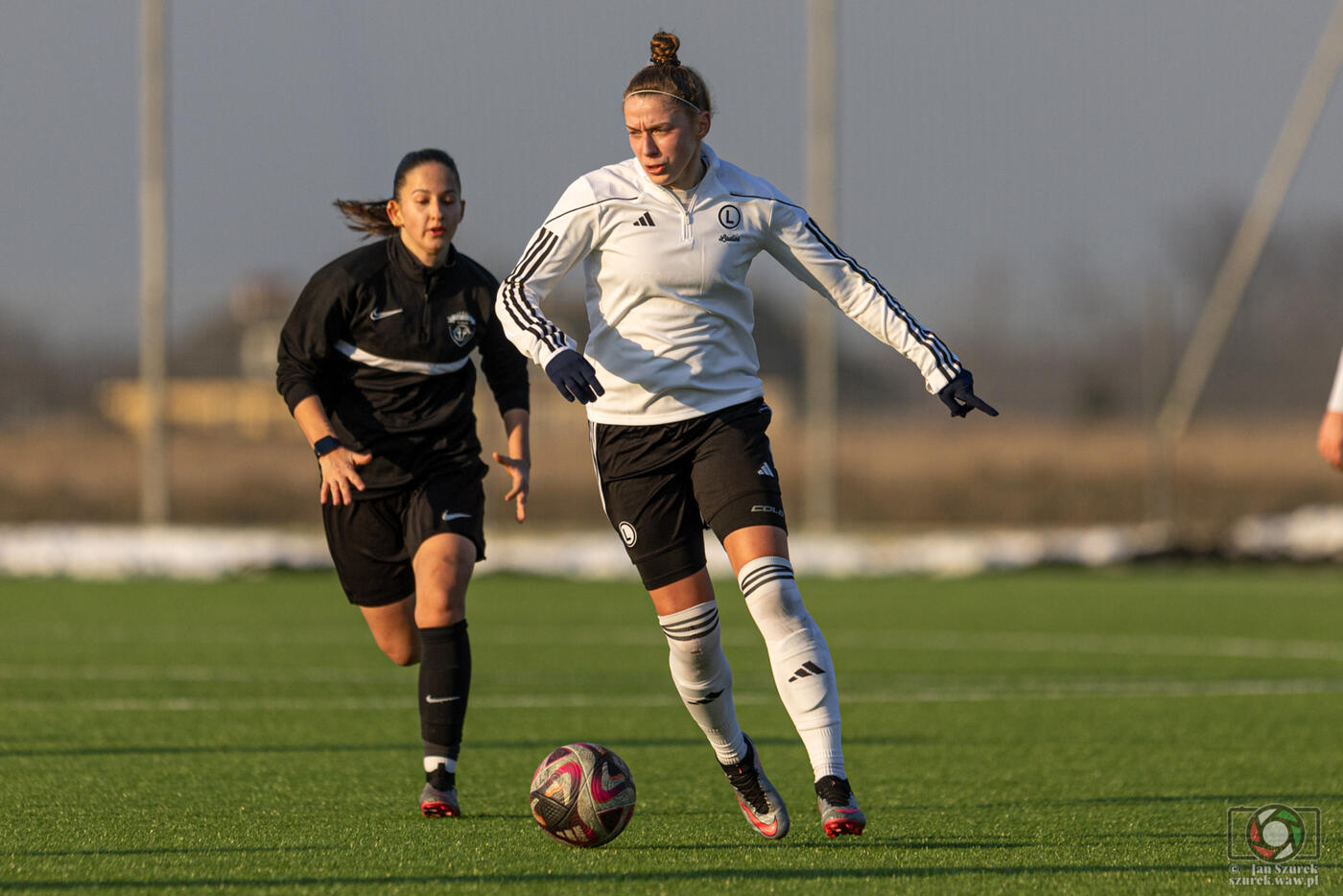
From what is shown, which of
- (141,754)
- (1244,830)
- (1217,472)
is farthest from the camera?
(1217,472)

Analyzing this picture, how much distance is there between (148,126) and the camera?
866 inches

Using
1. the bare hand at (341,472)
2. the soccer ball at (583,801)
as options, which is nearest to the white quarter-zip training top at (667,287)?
the bare hand at (341,472)

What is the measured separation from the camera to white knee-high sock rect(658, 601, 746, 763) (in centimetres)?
536

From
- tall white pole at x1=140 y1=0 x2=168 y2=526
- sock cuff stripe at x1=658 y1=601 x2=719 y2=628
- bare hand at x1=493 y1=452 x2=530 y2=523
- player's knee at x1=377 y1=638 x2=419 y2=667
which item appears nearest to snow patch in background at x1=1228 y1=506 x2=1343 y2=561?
tall white pole at x1=140 y1=0 x2=168 y2=526

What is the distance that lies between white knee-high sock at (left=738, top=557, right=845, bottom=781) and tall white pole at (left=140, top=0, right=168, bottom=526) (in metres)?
17.7

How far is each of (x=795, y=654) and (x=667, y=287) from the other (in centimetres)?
109

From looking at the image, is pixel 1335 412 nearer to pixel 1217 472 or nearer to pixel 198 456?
pixel 1217 472

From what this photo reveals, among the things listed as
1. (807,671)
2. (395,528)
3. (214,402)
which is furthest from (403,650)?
(214,402)

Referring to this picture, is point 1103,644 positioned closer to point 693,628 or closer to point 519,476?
point 519,476

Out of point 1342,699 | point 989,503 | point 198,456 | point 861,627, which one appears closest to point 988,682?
point 1342,699

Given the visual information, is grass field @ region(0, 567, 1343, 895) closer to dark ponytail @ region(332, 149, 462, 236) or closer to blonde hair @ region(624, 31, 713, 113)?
dark ponytail @ region(332, 149, 462, 236)

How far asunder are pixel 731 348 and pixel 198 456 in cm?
1741

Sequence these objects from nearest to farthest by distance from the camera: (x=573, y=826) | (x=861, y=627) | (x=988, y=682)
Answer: (x=573, y=826) < (x=988, y=682) < (x=861, y=627)

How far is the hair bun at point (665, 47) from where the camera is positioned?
5.41 m
